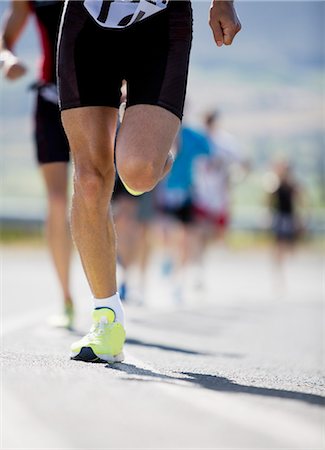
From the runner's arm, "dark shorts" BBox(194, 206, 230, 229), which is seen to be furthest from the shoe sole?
"dark shorts" BBox(194, 206, 230, 229)

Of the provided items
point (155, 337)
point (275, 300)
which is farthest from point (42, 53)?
point (275, 300)

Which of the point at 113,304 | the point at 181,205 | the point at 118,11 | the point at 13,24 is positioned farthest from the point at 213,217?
the point at 118,11

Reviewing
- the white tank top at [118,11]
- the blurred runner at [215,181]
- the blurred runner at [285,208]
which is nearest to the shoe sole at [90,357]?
the white tank top at [118,11]

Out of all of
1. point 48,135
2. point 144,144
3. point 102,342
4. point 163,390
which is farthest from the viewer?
point 48,135

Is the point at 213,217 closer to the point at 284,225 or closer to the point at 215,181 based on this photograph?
the point at 215,181

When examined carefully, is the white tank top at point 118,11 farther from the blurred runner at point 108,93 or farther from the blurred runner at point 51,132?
the blurred runner at point 51,132

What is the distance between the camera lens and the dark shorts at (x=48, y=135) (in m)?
6.43

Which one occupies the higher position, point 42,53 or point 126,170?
point 42,53

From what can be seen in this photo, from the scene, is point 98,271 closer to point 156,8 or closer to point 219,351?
point 156,8

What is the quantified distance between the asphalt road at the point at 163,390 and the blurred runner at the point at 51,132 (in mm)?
436

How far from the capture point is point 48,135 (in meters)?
6.44

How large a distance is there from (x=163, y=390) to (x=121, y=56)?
1.69 metres

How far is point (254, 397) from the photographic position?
333 cm

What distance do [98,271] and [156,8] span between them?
1.11 metres
